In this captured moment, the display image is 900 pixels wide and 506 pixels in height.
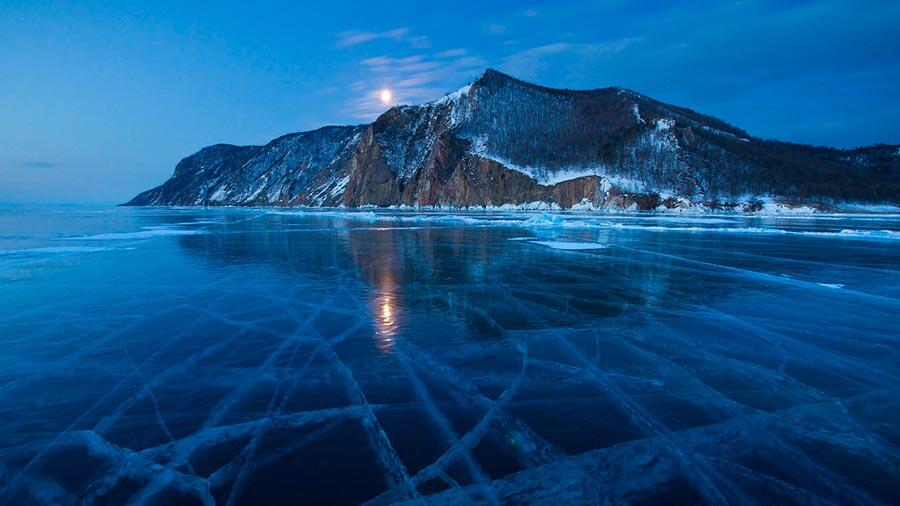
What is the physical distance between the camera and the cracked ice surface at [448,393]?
12.5ft

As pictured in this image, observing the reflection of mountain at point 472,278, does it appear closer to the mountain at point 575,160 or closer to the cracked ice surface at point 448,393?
the cracked ice surface at point 448,393

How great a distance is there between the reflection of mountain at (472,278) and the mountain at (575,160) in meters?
76.2

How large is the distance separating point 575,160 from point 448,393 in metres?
108

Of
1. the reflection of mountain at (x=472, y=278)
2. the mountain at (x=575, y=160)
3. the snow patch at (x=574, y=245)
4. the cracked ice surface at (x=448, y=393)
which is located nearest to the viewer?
the cracked ice surface at (x=448, y=393)

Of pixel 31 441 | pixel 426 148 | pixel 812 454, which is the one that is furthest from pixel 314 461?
pixel 426 148

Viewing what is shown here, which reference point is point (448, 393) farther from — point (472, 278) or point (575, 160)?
point (575, 160)

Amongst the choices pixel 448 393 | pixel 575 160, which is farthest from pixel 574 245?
pixel 575 160

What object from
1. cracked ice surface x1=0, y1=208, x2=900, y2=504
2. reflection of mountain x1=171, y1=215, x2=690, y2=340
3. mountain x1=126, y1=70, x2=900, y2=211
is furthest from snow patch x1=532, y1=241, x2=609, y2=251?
mountain x1=126, y1=70, x2=900, y2=211

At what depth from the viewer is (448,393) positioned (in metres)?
5.51

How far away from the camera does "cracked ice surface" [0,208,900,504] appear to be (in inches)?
149

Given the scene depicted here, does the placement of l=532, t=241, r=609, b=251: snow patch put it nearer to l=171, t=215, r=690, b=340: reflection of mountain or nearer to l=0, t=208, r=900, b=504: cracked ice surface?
l=171, t=215, r=690, b=340: reflection of mountain

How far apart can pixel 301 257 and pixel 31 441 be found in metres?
14.3

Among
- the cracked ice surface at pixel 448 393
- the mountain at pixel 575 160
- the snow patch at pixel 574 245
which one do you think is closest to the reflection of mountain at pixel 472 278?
the cracked ice surface at pixel 448 393

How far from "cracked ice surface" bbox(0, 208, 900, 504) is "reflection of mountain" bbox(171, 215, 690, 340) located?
0.13 metres
